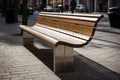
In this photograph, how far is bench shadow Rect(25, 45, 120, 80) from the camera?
16.1 feet

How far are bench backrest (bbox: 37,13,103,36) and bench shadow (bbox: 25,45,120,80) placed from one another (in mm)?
755

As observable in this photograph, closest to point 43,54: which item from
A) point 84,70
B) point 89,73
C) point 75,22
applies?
point 75,22

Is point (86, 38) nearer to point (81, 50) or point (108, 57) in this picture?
point (108, 57)

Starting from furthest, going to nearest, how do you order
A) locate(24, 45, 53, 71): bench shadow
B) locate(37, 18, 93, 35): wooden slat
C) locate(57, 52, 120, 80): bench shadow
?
locate(24, 45, 53, 71): bench shadow → locate(37, 18, 93, 35): wooden slat → locate(57, 52, 120, 80): bench shadow

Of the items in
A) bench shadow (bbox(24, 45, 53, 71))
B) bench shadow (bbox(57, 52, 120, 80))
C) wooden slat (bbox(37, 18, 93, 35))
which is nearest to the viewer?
bench shadow (bbox(57, 52, 120, 80))

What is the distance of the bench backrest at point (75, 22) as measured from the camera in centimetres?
496

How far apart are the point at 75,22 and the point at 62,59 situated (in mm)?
955

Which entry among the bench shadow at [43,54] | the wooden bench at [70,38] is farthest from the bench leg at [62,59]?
the bench shadow at [43,54]

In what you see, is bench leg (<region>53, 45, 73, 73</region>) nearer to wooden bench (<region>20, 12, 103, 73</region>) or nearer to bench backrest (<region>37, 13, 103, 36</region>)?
wooden bench (<region>20, 12, 103, 73</region>)

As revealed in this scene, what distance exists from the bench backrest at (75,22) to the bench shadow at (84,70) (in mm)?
755

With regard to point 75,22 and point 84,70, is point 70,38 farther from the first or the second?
point 84,70

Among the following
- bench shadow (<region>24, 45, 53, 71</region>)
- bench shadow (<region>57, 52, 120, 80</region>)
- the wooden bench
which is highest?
the wooden bench

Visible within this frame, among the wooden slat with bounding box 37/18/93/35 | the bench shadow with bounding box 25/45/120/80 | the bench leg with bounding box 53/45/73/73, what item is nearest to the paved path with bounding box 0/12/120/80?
the bench shadow with bounding box 25/45/120/80

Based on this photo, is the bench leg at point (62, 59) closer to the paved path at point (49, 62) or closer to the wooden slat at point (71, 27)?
the paved path at point (49, 62)
